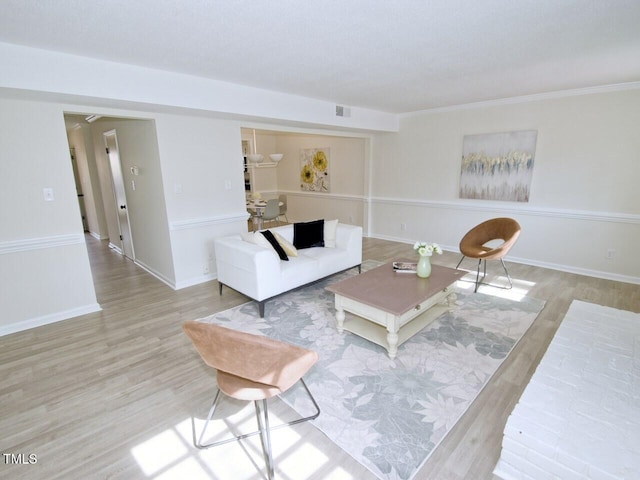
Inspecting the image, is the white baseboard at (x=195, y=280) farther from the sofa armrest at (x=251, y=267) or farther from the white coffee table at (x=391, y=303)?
the white coffee table at (x=391, y=303)

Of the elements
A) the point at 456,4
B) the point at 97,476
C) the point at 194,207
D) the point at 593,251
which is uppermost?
the point at 456,4

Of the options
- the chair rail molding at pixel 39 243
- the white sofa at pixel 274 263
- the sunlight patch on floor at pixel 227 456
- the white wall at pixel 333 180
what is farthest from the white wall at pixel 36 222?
the white wall at pixel 333 180

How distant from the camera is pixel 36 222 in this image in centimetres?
312

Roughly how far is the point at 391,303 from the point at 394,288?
0.34 m

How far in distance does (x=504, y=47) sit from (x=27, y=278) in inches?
189

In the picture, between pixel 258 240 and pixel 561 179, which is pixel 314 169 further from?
pixel 561 179

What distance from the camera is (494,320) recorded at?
3.20 meters

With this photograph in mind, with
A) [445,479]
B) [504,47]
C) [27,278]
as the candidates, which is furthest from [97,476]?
[504,47]

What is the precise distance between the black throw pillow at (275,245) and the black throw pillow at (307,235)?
48cm

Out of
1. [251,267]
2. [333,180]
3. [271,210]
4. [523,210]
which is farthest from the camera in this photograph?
[333,180]

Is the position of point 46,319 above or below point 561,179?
below

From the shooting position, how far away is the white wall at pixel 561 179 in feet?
13.2

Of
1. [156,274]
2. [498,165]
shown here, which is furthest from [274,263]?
[498,165]

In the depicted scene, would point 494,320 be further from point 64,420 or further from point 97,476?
point 64,420
